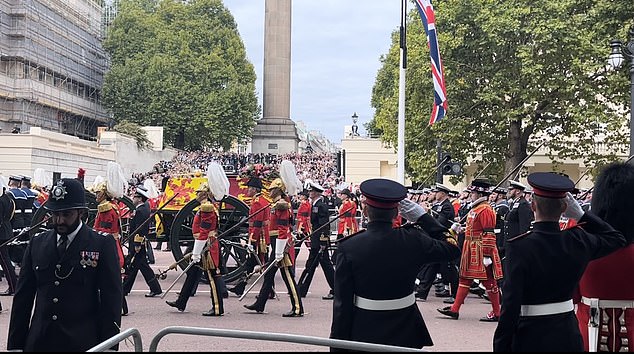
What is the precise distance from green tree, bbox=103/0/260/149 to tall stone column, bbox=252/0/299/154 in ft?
8.93

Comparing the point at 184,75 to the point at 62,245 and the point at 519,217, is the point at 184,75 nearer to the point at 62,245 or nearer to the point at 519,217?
the point at 519,217

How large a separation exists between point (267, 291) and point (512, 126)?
60.2 ft

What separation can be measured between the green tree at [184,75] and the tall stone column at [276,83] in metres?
2.72

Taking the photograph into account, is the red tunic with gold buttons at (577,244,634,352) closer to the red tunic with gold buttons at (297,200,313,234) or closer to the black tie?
the black tie

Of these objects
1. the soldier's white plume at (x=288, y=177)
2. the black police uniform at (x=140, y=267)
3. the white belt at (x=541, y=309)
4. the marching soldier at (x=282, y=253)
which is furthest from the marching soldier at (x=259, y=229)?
the white belt at (x=541, y=309)

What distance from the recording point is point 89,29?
65250mm

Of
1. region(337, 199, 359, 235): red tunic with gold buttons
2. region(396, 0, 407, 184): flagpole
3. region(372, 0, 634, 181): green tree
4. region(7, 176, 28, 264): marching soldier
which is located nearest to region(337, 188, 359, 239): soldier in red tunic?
region(337, 199, 359, 235): red tunic with gold buttons

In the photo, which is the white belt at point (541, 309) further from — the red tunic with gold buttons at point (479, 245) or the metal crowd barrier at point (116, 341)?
the red tunic with gold buttons at point (479, 245)

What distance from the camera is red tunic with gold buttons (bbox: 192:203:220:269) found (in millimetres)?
10987

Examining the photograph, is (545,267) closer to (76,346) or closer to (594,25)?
(76,346)

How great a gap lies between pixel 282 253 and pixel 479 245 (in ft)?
8.67

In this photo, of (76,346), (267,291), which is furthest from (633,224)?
(267,291)

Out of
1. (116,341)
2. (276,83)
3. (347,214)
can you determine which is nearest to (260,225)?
(347,214)

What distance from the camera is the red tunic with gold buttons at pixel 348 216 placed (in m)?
14.1
